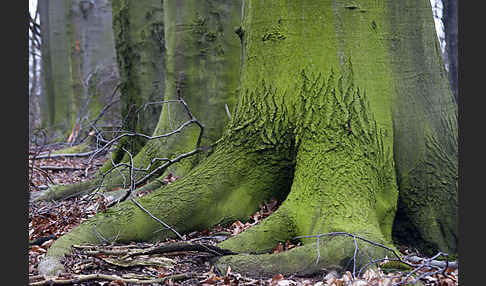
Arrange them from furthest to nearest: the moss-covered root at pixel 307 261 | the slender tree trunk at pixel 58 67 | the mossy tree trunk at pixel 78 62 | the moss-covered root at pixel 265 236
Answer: the slender tree trunk at pixel 58 67 < the mossy tree trunk at pixel 78 62 < the moss-covered root at pixel 265 236 < the moss-covered root at pixel 307 261

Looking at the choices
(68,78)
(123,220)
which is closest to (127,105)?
(123,220)

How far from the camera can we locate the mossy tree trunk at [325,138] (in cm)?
379

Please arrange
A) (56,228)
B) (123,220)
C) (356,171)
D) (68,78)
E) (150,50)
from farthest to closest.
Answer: (68,78), (150,50), (56,228), (123,220), (356,171)

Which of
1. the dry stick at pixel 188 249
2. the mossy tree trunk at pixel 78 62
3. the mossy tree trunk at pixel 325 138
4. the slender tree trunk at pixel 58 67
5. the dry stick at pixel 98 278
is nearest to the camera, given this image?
the dry stick at pixel 98 278

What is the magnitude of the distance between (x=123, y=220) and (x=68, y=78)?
39.3ft

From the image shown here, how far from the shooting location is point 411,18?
4133mm

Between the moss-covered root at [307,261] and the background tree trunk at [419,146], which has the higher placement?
the background tree trunk at [419,146]

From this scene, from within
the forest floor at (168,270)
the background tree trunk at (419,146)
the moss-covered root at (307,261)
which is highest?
the background tree trunk at (419,146)

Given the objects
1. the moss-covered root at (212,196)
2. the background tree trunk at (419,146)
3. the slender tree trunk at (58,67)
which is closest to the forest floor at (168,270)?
the moss-covered root at (212,196)

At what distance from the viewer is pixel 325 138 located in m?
3.89

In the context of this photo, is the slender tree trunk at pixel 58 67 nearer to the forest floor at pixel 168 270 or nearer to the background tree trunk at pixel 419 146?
the forest floor at pixel 168 270

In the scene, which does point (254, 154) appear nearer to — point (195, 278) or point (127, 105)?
point (195, 278)

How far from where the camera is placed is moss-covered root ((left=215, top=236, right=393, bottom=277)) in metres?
3.22

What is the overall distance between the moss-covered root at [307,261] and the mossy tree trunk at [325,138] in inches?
10.9
